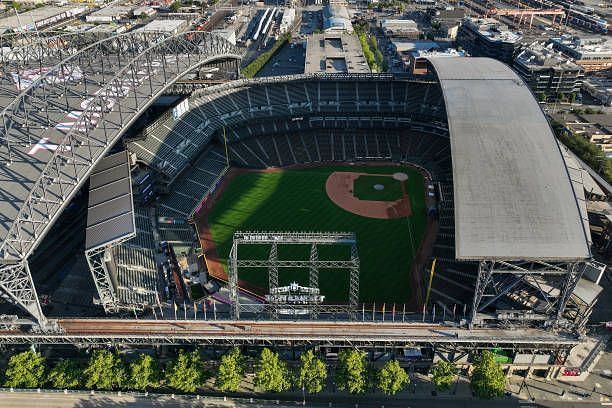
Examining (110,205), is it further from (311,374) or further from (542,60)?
(542,60)

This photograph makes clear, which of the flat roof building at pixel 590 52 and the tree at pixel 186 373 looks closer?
the tree at pixel 186 373

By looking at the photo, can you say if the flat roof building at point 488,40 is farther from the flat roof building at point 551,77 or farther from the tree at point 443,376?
the tree at point 443,376

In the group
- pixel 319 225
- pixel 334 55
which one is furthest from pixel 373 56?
pixel 319 225

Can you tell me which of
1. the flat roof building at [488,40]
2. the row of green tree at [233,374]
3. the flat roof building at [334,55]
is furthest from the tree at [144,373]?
the flat roof building at [488,40]

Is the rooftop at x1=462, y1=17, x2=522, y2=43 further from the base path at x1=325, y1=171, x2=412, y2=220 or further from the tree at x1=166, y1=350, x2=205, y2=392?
the tree at x1=166, y1=350, x2=205, y2=392

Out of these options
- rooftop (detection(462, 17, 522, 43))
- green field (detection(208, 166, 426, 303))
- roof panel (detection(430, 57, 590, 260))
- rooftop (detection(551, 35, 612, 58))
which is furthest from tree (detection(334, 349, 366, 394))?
rooftop (detection(551, 35, 612, 58))
